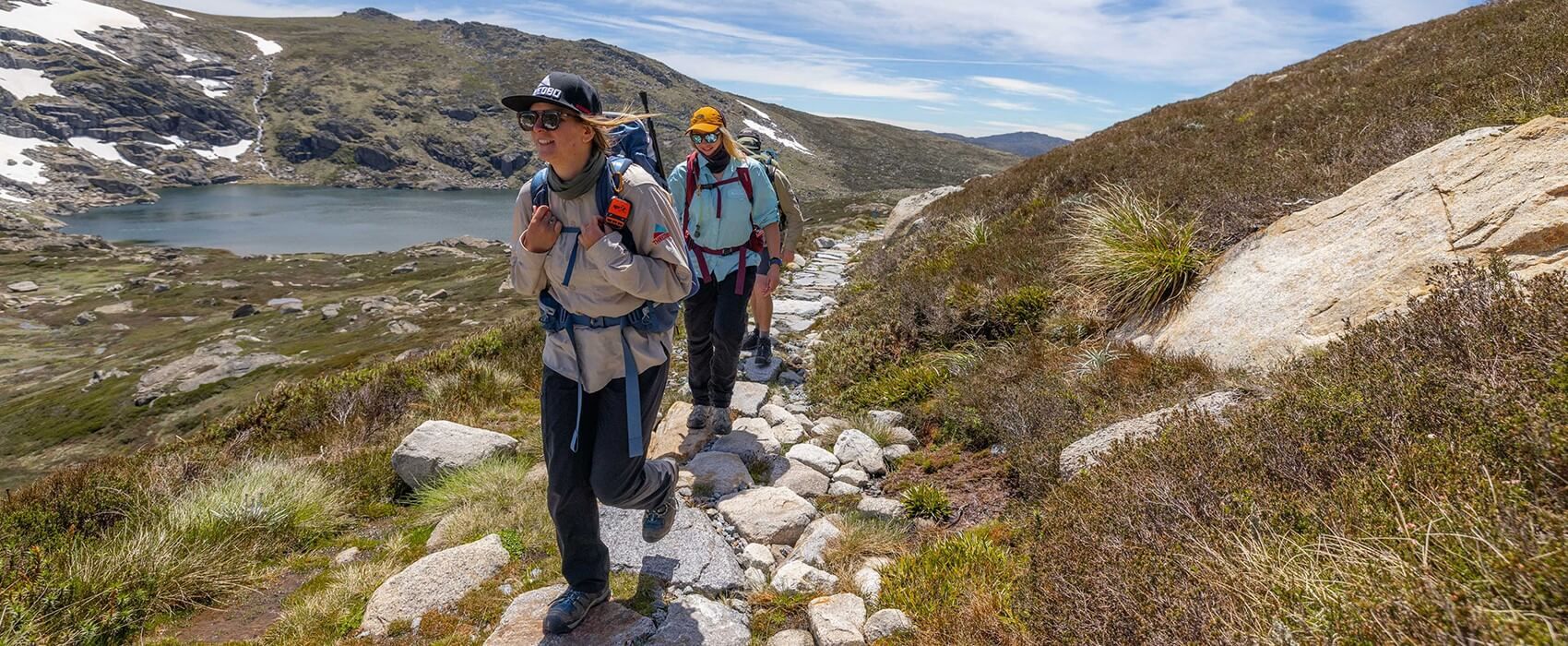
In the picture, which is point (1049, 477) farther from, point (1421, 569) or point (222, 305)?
point (222, 305)

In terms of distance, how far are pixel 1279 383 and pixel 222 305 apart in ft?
227

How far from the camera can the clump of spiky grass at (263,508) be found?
4383mm

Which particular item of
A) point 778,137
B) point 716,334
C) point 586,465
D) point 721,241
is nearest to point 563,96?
point 586,465

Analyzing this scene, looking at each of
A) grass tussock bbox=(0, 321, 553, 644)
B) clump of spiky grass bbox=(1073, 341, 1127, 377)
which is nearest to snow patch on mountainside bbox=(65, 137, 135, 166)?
grass tussock bbox=(0, 321, 553, 644)

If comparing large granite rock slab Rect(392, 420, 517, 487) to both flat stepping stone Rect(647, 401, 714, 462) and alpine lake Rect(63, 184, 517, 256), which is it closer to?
flat stepping stone Rect(647, 401, 714, 462)

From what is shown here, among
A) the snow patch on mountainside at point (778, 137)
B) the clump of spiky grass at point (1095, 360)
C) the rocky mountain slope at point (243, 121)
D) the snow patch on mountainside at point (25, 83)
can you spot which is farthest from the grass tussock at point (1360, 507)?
the snow patch on mountainside at point (25, 83)

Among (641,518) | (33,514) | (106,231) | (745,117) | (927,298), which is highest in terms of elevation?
(745,117)

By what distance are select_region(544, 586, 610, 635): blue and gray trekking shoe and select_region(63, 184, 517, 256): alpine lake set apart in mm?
85075

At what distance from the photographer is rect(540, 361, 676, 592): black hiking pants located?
2.98 m

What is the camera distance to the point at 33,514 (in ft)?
14.4

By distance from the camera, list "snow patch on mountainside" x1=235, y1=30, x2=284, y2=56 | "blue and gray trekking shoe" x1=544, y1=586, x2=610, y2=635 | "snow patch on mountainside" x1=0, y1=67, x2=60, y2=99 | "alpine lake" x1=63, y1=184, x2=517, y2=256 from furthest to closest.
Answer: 1. "snow patch on mountainside" x1=235, y1=30, x2=284, y2=56
2. "snow patch on mountainside" x1=0, y1=67, x2=60, y2=99
3. "alpine lake" x1=63, y1=184, x2=517, y2=256
4. "blue and gray trekking shoe" x1=544, y1=586, x2=610, y2=635

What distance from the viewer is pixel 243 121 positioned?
15675 centimetres

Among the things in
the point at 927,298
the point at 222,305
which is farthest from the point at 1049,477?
the point at 222,305

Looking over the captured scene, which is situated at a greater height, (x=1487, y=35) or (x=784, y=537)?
(x=1487, y=35)
